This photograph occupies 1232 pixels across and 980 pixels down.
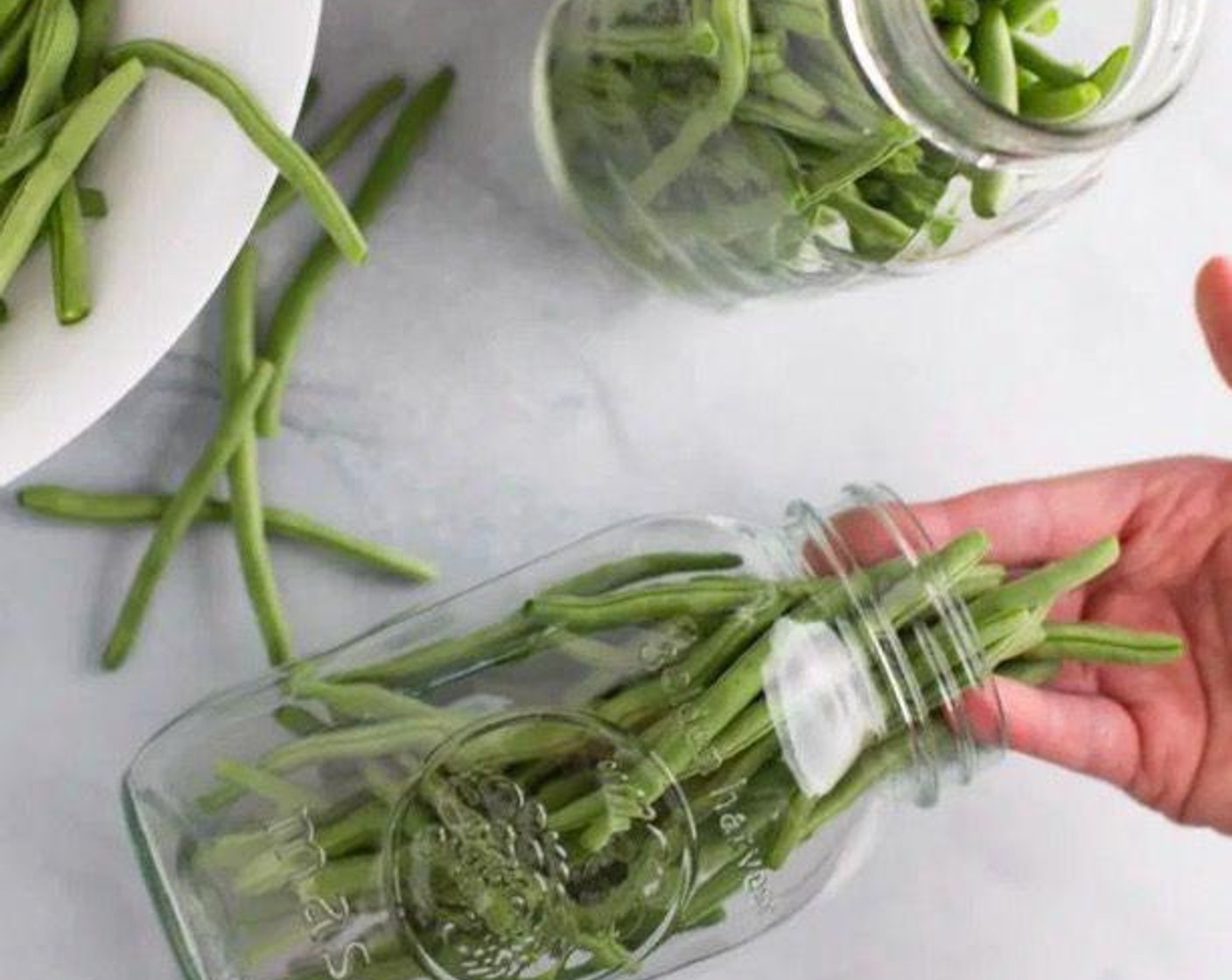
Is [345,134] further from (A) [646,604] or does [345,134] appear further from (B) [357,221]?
(A) [646,604]

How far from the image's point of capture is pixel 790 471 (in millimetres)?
980

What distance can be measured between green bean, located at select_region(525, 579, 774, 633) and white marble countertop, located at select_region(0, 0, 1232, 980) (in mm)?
127

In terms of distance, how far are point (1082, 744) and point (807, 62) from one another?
12.8 inches

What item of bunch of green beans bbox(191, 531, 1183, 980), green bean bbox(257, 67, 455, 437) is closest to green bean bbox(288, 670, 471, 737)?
bunch of green beans bbox(191, 531, 1183, 980)

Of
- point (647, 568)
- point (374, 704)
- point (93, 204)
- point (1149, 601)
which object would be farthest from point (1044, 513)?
point (93, 204)

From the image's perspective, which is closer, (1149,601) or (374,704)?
(374,704)

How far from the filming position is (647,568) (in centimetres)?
84

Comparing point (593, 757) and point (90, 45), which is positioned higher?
point (90, 45)

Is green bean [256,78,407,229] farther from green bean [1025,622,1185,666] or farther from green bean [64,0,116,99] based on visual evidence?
green bean [1025,622,1185,666]

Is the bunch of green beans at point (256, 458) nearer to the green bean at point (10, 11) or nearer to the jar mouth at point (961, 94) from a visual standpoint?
the green bean at point (10, 11)

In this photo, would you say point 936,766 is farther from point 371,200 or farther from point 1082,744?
point 371,200

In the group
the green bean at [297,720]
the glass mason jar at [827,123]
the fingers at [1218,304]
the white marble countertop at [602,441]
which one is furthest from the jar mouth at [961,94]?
the green bean at [297,720]

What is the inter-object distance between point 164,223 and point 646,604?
0.23 m

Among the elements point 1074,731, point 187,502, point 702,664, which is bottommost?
point 1074,731
